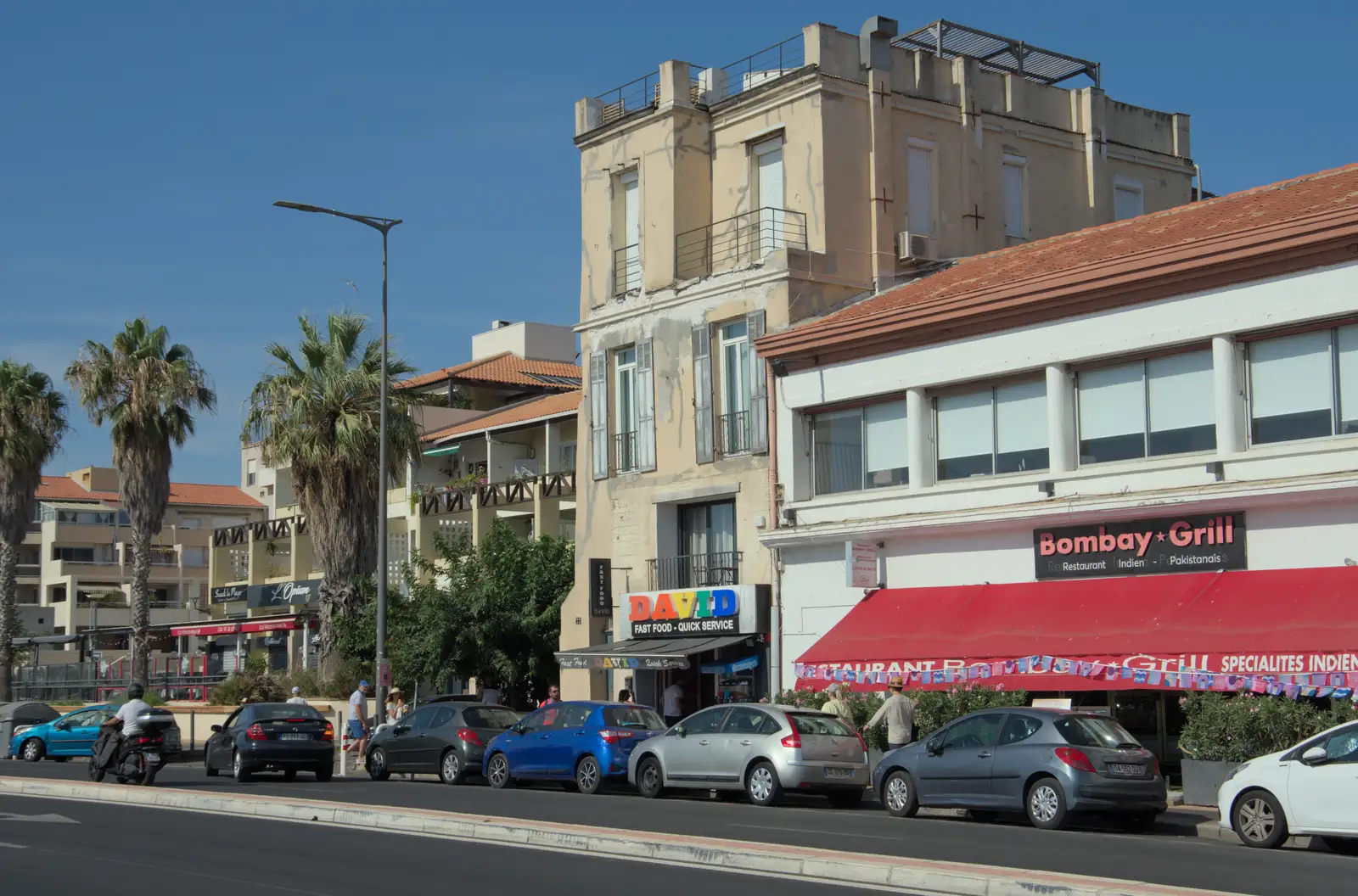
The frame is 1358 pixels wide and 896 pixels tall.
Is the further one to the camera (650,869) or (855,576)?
(855,576)

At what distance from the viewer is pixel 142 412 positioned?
46250 mm

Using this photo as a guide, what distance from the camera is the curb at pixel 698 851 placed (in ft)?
38.3

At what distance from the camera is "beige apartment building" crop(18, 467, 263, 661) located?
3359 inches

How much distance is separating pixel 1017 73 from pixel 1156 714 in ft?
54.7

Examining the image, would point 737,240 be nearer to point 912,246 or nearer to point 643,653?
point 912,246

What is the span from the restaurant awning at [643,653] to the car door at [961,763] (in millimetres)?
10450

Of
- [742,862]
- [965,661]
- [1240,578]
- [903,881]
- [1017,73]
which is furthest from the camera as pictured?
[1017,73]

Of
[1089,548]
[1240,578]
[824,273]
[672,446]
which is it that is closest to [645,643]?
[672,446]

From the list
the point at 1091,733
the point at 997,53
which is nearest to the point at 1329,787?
the point at 1091,733

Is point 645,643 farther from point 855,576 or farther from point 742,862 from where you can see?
point 742,862

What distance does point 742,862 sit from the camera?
45.3 ft

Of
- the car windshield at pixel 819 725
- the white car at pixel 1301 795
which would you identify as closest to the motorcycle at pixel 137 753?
the car windshield at pixel 819 725

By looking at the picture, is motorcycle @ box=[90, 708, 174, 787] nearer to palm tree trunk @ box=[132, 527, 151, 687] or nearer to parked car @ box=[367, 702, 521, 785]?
parked car @ box=[367, 702, 521, 785]

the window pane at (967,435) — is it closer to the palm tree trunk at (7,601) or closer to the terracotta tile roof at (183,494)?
the palm tree trunk at (7,601)
